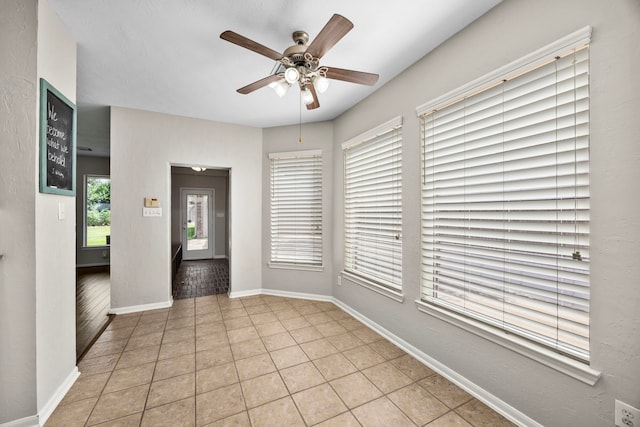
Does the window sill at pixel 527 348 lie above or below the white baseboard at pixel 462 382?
above

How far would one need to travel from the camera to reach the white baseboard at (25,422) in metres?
1.55

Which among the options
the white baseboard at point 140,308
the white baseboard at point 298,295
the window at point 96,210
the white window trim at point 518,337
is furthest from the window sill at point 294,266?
the window at point 96,210

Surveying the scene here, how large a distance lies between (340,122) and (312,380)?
10.1ft

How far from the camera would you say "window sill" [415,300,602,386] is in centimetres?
133

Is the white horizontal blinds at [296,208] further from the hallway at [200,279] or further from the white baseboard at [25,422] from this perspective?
the white baseboard at [25,422]

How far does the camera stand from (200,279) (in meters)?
5.16

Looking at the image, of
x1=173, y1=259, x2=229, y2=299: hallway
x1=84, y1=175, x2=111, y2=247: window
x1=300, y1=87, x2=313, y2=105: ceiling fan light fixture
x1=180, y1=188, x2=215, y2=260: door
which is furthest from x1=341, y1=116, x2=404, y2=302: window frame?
x1=84, y1=175, x2=111, y2=247: window

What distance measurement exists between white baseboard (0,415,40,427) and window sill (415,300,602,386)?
2825 mm

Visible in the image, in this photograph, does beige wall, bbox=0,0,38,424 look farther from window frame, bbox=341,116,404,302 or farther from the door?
the door

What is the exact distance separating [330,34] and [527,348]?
223cm

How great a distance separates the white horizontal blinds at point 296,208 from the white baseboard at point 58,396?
2.46 metres

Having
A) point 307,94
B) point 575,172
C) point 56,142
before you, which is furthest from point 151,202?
point 575,172

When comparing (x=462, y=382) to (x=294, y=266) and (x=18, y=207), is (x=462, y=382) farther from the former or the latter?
(x=18, y=207)

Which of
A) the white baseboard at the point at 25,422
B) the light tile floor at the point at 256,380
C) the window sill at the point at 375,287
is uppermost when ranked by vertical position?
the window sill at the point at 375,287
